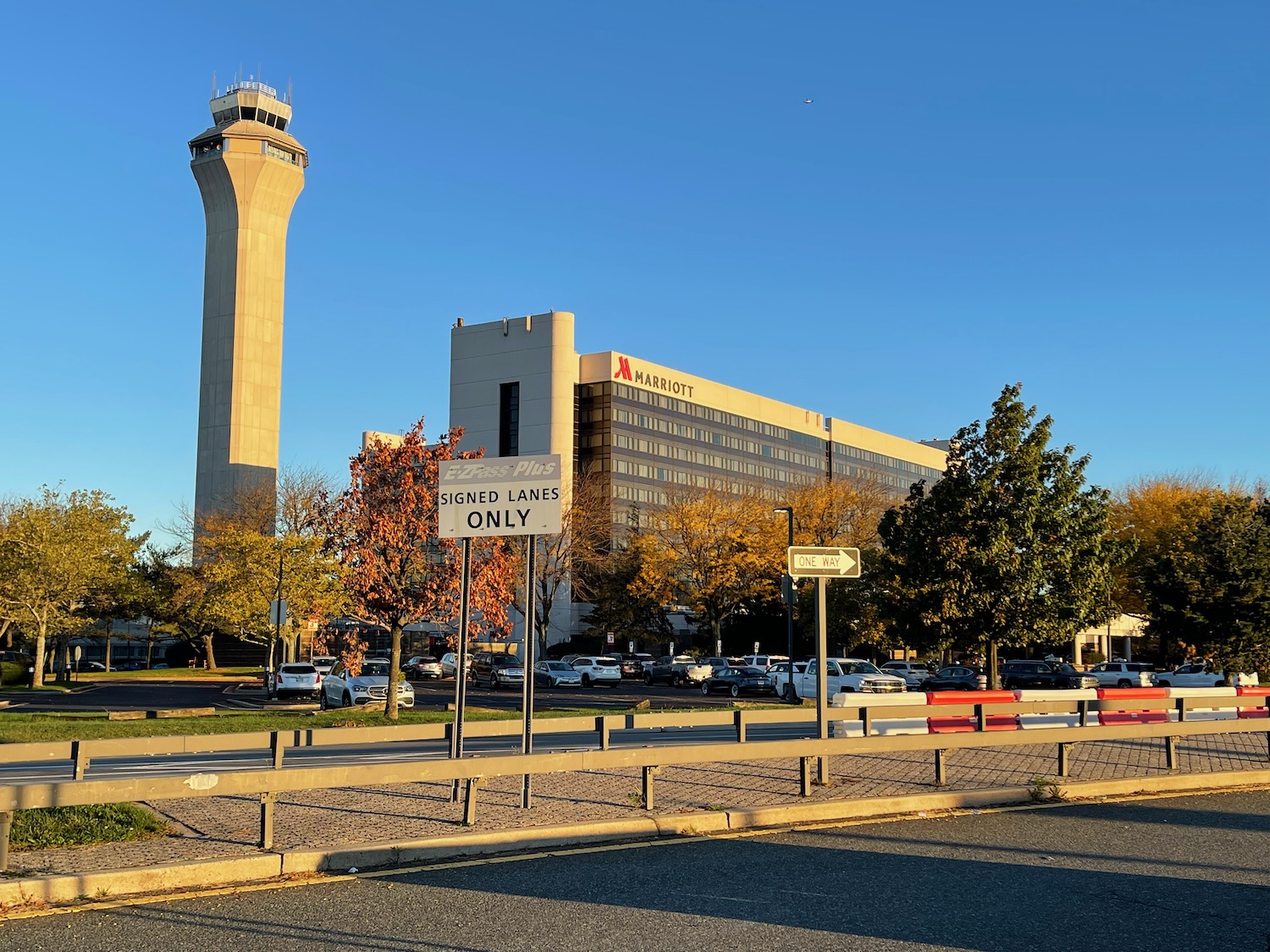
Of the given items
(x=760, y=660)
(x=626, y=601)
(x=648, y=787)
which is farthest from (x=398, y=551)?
(x=626, y=601)

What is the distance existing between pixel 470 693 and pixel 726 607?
A: 2019cm

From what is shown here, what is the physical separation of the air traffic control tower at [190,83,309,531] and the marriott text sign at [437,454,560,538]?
286 feet

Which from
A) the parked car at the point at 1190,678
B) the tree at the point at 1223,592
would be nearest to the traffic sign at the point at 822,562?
the tree at the point at 1223,592

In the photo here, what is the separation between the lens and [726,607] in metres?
61.6

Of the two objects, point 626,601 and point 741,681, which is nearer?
point 741,681

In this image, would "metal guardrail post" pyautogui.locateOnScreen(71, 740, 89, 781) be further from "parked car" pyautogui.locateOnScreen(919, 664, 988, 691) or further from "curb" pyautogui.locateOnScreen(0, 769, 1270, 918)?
"parked car" pyautogui.locateOnScreen(919, 664, 988, 691)

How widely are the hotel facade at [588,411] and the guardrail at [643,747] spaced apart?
72191mm

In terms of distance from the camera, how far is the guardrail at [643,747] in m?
8.80

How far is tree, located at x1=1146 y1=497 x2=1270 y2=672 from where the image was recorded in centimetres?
3050

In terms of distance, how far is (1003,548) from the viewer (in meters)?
25.8

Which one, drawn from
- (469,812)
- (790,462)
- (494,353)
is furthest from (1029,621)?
Result: (790,462)

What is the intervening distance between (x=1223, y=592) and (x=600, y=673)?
28.4 m

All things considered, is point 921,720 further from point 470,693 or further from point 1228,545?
point 470,693

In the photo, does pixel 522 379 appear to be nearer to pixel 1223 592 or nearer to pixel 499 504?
pixel 1223 592
